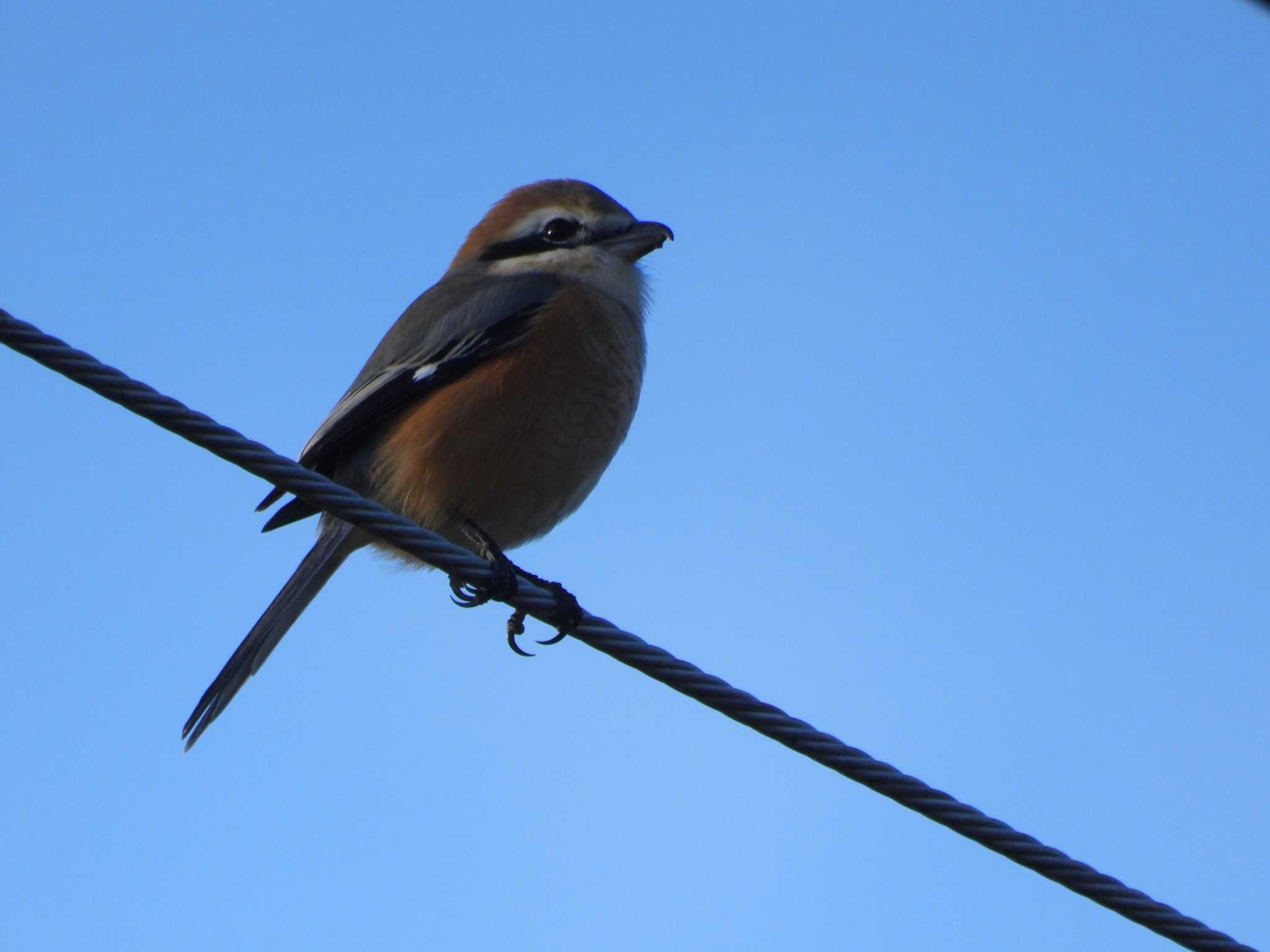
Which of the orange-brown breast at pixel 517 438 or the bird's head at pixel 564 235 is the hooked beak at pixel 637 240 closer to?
the bird's head at pixel 564 235

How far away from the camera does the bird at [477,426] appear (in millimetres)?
4758

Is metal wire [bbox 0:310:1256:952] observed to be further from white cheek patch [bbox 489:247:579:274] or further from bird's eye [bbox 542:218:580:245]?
bird's eye [bbox 542:218:580:245]

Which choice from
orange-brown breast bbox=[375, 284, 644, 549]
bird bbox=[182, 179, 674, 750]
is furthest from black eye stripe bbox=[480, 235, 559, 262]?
orange-brown breast bbox=[375, 284, 644, 549]

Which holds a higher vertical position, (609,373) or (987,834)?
(609,373)

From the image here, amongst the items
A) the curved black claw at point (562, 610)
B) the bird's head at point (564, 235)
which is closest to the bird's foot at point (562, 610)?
the curved black claw at point (562, 610)

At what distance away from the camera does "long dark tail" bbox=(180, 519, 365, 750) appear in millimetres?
4785

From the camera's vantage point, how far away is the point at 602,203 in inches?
233

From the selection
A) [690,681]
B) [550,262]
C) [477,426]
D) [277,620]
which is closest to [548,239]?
[550,262]

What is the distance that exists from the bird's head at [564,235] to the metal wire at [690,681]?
2473 millimetres

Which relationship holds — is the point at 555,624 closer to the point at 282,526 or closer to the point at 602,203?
the point at 282,526

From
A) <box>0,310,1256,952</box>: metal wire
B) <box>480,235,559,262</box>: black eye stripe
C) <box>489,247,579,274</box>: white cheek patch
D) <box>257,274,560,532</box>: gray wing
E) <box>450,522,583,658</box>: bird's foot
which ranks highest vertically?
<box>480,235,559,262</box>: black eye stripe

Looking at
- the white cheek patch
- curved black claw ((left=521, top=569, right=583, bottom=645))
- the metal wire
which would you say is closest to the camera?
the metal wire

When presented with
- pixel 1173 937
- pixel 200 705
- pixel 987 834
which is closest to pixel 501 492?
pixel 200 705

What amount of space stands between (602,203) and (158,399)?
10.7 ft
